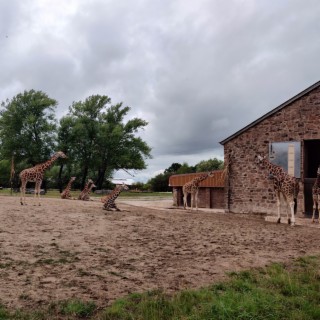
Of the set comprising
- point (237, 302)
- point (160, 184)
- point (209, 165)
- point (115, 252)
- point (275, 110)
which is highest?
point (209, 165)

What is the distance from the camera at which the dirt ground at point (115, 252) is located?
711 centimetres

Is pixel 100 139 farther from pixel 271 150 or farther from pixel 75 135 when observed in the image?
pixel 271 150

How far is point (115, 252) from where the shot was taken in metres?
9.70

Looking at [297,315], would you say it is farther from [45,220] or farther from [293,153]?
[293,153]

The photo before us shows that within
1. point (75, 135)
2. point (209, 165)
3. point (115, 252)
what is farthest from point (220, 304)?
point (209, 165)

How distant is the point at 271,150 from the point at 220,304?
17.2 meters

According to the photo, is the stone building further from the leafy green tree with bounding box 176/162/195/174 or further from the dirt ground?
the leafy green tree with bounding box 176/162/195/174

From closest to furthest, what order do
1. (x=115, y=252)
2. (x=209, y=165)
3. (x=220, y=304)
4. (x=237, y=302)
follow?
(x=220, y=304), (x=237, y=302), (x=115, y=252), (x=209, y=165)

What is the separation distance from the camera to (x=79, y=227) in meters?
12.4

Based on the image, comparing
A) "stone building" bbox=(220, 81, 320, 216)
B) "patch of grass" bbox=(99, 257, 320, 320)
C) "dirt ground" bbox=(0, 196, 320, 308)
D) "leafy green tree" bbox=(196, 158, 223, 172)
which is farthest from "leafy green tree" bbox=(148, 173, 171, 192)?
"patch of grass" bbox=(99, 257, 320, 320)

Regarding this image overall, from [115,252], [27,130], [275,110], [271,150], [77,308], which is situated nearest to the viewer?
[77,308]

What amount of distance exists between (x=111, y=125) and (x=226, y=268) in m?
52.2

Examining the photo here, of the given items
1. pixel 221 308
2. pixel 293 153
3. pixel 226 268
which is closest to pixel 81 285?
pixel 221 308

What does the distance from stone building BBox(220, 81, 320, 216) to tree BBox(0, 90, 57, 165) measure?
36.5 metres
